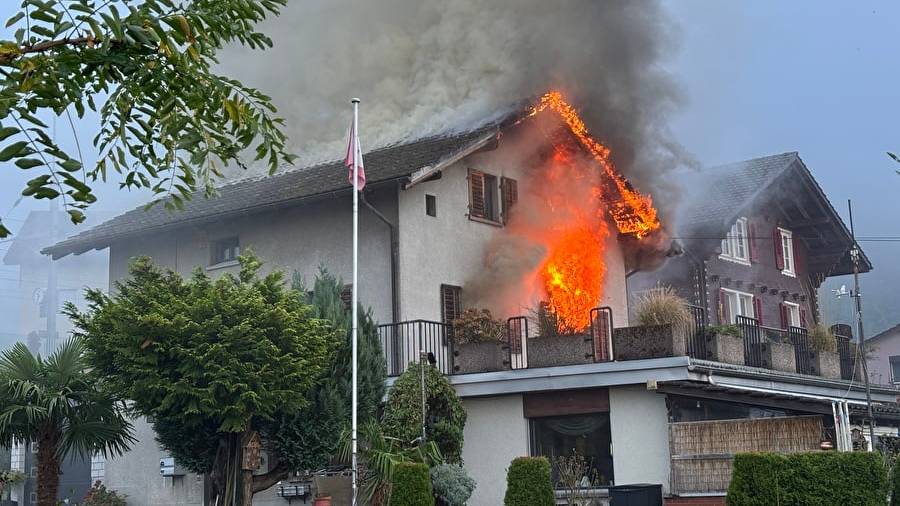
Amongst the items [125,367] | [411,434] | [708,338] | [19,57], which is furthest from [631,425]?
[19,57]

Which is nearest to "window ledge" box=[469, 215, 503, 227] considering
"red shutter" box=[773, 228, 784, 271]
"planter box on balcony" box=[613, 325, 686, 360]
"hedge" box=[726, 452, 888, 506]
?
"planter box on balcony" box=[613, 325, 686, 360]

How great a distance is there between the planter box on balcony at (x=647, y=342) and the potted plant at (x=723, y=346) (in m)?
1.46

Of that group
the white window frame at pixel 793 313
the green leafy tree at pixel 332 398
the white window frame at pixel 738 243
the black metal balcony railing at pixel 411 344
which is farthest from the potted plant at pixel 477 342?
the white window frame at pixel 793 313

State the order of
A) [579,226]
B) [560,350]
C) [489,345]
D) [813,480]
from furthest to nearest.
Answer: [579,226] → [489,345] → [560,350] → [813,480]

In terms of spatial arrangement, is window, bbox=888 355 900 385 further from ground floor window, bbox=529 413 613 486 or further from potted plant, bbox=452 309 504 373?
ground floor window, bbox=529 413 613 486

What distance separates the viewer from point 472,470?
20.7 m

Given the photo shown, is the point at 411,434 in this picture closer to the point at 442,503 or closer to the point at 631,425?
the point at 442,503

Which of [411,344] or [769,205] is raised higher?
[769,205]

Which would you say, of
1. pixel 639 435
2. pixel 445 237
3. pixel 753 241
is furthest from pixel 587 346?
pixel 753 241

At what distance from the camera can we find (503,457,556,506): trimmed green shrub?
17219mm

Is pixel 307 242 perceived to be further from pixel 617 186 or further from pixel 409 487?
pixel 409 487

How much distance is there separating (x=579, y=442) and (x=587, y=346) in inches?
67.6

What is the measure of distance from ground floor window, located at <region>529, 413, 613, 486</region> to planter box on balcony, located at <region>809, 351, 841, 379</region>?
22.8ft

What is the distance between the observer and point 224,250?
2575cm
